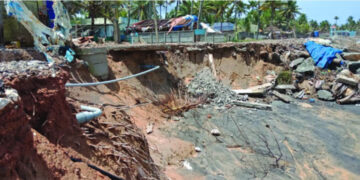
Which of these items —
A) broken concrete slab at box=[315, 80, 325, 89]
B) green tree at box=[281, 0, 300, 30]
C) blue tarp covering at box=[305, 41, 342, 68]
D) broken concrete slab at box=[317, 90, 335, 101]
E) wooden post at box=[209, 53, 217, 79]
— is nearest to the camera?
broken concrete slab at box=[317, 90, 335, 101]

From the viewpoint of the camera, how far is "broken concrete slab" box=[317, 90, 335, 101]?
13.2 metres

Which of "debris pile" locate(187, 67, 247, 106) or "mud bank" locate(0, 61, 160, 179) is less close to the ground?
"mud bank" locate(0, 61, 160, 179)

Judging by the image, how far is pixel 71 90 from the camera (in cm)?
600

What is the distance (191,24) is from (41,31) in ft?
65.9

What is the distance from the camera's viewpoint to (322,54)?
51.5ft

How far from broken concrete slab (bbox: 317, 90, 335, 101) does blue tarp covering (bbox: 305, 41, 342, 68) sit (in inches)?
104

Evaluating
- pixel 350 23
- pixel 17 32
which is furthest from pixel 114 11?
pixel 350 23

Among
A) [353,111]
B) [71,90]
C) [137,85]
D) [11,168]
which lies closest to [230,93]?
[137,85]

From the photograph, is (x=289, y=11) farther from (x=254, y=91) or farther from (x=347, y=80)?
(x=254, y=91)

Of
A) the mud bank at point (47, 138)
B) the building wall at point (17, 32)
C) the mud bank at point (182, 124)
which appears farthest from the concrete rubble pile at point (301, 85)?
the mud bank at point (47, 138)

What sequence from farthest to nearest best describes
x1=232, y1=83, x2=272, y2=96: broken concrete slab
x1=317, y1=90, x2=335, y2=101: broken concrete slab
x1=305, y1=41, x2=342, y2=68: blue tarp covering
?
x1=305, y1=41, x2=342, y2=68: blue tarp covering, x1=317, y1=90, x2=335, y2=101: broken concrete slab, x1=232, y1=83, x2=272, y2=96: broken concrete slab

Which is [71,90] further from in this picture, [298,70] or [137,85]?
[298,70]

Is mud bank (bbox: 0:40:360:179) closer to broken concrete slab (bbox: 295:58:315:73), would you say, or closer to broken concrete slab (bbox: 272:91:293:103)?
broken concrete slab (bbox: 272:91:293:103)

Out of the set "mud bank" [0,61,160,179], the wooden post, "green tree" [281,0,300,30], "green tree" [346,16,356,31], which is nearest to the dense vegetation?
"green tree" [281,0,300,30]
